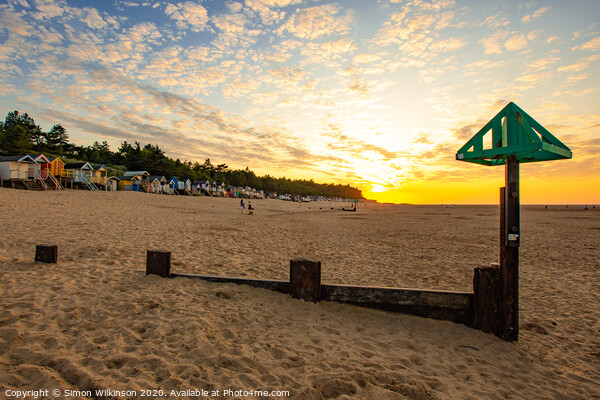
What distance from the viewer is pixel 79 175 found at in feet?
135

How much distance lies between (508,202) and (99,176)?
179 feet

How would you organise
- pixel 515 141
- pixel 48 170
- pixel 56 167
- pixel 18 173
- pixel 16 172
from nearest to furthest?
pixel 515 141 < pixel 16 172 < pixel 18 173 < pixel 48 170 < pixel 56 167

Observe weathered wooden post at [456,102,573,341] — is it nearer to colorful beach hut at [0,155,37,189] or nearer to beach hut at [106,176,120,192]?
colorful beach hut at [0,155,37,189]

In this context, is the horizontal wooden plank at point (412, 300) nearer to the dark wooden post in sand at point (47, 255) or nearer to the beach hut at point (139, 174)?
the dark wooden post in sand at point (47, 255)

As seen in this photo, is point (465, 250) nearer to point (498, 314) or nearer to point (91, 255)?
point (498, 314)

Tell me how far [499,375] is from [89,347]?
557cm

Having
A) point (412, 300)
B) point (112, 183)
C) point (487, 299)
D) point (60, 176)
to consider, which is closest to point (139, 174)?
point (112, 183)

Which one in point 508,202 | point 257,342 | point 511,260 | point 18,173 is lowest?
point 257,342

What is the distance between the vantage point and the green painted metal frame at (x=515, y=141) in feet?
13.7

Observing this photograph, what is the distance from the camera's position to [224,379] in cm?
312

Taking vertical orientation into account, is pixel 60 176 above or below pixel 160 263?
above

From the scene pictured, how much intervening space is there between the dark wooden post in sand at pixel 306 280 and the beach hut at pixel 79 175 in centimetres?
4900

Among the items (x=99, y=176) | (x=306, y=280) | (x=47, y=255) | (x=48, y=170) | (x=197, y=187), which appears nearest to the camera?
(x=306, y=280)

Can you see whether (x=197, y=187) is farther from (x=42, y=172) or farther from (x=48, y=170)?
(x=42, y=172)
